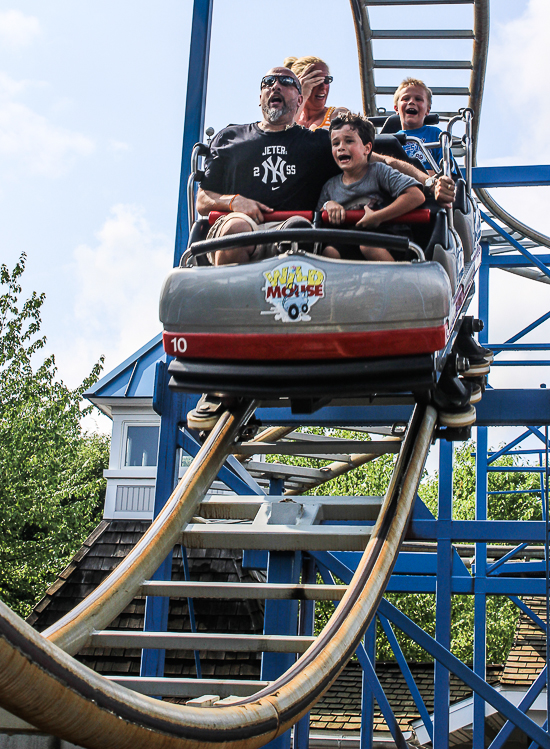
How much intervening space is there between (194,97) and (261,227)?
188cm

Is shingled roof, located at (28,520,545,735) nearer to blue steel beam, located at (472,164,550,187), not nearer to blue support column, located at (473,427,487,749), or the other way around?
blue support column, located at (473,427,487,749)

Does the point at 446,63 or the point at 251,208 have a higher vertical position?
the point at 446,63

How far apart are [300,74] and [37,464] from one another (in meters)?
13.5

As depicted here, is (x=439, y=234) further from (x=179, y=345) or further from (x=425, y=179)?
(x=179, y=345)

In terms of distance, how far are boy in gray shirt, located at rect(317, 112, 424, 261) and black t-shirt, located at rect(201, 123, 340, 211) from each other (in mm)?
161

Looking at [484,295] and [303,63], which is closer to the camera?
[303,63]

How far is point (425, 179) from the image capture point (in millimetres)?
4277

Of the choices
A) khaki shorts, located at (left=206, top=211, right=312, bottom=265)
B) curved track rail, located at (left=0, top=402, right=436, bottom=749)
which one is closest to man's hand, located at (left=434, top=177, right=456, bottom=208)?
khaki shorts, located at (left=206, top=211, right=312, bottom=265)

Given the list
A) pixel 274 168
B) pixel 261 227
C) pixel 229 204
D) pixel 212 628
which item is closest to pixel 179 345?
pixel 261 227

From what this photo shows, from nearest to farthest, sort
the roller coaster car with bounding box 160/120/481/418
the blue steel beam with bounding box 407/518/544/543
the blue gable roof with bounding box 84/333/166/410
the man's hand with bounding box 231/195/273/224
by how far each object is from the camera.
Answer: the roller coaster car with bounding box 160/120/481/418, the man's hand with bounding box 231/195/273/224, the blue steel beam with bounding box 407/518/544/543, the blue gable roof with bounding box 84/333/166/410

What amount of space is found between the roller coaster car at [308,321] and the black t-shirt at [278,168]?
0.60 metres

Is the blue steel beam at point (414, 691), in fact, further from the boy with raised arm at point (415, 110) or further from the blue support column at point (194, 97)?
the boy with raised arm at point (415, 110)

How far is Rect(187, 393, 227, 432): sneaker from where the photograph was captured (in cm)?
454

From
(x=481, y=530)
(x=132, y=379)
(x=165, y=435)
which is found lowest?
(x=481, y=530)
